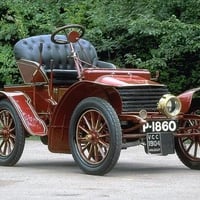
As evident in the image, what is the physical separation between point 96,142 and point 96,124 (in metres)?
0.22

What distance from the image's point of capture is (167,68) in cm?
1856

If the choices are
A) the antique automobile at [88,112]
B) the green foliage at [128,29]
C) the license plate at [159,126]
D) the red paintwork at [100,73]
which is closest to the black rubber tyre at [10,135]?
the antique automobile at [88,112]

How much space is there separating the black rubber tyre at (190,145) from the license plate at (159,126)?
0.64 meters

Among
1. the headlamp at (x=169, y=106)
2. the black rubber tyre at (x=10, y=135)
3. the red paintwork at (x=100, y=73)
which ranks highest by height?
the red paintwork at (x=100, y=73)

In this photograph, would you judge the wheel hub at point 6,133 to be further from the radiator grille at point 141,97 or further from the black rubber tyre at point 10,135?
the radiator grille at point 141,97

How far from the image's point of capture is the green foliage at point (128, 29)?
1620cm

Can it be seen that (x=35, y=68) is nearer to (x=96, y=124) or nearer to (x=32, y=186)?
(x=96, y=124)

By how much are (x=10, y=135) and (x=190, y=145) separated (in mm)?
2536

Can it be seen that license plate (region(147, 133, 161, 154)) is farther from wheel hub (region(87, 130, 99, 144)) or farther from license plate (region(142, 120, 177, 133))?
wheel hub (region(87, 130, 99, 144))

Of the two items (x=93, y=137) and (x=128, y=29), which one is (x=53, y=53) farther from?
(x=128, y=29)

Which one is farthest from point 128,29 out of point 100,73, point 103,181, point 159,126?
point 103,181

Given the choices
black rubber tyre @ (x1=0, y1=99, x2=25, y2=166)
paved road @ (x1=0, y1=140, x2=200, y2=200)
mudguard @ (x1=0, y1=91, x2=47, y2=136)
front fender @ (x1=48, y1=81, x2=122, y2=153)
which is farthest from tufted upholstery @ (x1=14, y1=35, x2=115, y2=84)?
paved road @ (x1=0, y1=140, x2=200, y2=200)

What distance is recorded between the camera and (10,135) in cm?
1028

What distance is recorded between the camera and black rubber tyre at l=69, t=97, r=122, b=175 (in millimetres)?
8703
